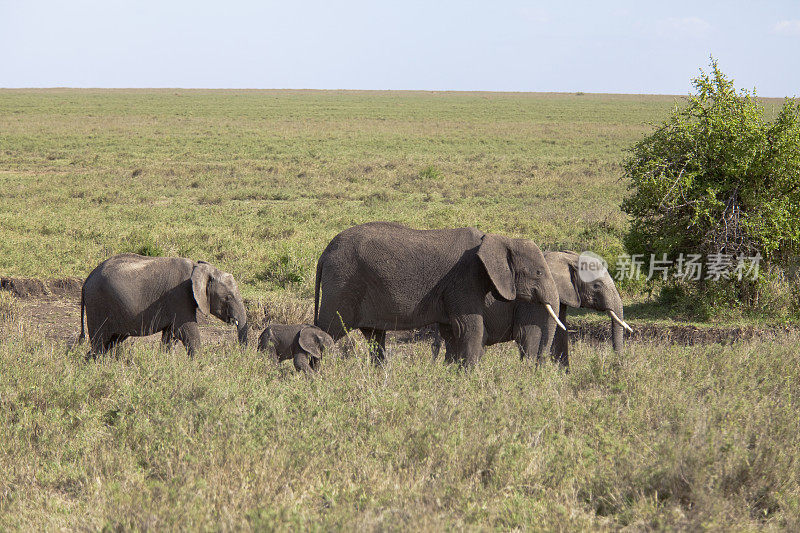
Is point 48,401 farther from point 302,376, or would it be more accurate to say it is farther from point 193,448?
point 302,376

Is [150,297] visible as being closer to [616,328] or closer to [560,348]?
[560,348]

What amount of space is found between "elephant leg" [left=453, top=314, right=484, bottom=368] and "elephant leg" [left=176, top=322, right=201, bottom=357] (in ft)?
8.74

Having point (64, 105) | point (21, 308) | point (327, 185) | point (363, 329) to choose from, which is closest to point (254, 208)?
point (327, 185)

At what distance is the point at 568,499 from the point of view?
14.0ft

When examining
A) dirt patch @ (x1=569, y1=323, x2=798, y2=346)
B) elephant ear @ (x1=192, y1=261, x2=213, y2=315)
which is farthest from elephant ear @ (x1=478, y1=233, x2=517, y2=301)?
dirt patch @ (x1=569, y1=323, x2=798, y2=346)

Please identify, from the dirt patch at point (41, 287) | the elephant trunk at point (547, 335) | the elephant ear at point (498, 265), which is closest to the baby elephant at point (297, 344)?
the elephant ear at point (498, 265)

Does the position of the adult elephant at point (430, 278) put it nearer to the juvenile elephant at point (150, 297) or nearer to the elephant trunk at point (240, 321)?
the elephant trunk at point (240, 321)

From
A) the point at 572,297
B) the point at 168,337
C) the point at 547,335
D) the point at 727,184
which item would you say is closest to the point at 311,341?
the point at 168,337

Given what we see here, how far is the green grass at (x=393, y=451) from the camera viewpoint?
4.04 m

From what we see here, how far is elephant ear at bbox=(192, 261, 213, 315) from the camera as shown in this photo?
770 cm

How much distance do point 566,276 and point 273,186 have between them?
1839cm

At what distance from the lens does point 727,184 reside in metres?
11.0

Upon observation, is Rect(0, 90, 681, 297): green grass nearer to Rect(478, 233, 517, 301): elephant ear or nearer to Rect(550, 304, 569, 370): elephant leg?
Rect(550, 304, 569, 370): elephant leg

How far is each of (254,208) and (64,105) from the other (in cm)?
5357
